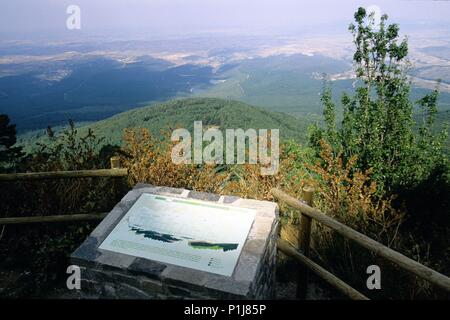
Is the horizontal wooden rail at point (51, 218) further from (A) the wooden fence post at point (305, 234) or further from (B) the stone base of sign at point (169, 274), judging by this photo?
(A) the wooden fence post at point (305, 234)

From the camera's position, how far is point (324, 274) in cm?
337

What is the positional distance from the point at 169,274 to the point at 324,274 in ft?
4.90

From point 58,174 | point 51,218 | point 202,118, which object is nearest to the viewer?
point 58,174

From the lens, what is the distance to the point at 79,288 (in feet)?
10.7

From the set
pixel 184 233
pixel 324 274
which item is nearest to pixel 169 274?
pixel 184 233

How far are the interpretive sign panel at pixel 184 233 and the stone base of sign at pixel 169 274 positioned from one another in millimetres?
73

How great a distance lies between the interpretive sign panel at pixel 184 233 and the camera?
10.0 ft

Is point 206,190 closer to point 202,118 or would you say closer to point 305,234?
point 305,234

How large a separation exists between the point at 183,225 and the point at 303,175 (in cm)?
235

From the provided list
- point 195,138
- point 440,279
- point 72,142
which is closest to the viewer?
point 440,279
